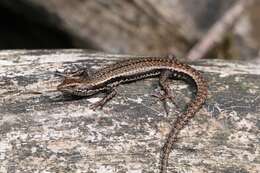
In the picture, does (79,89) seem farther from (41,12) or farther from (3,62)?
(41,12)

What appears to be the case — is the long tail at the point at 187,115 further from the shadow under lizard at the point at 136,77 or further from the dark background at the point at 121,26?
the dark background at the point at 121,26

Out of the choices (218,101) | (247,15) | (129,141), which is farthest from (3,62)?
(247,15)

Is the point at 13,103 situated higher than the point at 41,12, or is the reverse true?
the point at 41,12

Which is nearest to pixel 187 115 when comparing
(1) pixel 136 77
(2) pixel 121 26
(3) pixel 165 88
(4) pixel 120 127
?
(3) pixel 165 88

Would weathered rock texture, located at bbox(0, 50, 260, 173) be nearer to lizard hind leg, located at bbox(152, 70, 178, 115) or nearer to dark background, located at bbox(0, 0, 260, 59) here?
lizard hind leg, located at bbox(152, 70, 178, 115)

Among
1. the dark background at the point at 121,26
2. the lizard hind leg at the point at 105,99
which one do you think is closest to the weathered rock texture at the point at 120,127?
the lizard hind leg at the point at 105,99

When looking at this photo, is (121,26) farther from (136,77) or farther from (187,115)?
(187,115)

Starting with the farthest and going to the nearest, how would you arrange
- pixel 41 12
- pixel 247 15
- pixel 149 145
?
pixel 247 15 < pixel 41 12 < pixel 149 145

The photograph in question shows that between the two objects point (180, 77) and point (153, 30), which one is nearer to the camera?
point (180, 77)

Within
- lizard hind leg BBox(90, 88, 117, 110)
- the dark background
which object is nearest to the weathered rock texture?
lizard hind leg BBox(90, 88, 117, 110)
